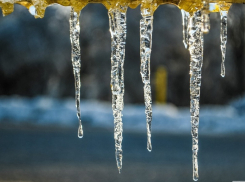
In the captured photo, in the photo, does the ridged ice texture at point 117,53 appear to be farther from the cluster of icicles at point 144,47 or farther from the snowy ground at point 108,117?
the snowy ground at point 108,117

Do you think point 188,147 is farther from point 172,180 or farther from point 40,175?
point 40,175

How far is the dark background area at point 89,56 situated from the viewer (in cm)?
1205

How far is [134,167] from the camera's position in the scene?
566cm

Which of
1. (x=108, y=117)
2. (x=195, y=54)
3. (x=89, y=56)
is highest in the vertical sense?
(x=195, y=54)

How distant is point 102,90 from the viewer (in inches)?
473

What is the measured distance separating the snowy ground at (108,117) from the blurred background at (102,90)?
24 millimetres

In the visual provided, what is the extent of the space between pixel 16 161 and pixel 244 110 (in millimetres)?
7159

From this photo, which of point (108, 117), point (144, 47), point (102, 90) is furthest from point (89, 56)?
point (144, 47)

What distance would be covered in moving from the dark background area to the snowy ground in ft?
3.94

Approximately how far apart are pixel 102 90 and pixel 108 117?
241 centimetres

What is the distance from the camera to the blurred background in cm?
713

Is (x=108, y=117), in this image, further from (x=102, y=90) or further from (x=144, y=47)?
(x=144, y=47)

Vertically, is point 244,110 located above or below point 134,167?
below

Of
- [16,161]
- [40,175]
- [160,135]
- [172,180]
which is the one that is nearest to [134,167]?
[172,180]
